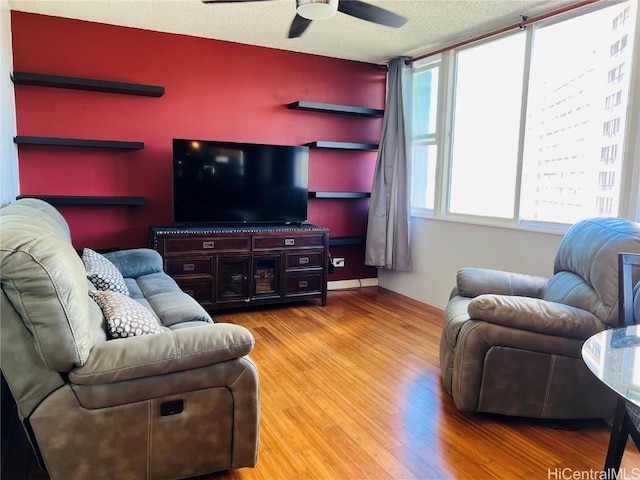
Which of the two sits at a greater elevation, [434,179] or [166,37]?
[166,37]

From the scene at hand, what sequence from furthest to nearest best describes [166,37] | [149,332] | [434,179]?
1. [434,179]
2. [166,37]
3. [149,332]

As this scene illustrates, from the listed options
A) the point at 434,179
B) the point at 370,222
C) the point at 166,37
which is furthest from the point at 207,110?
the point at 434,179

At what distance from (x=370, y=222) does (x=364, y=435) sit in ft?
9.39

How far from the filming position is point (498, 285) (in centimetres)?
279

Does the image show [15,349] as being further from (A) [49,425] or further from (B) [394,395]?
(B) [394,395]

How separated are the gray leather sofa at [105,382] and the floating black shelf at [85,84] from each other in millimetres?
2377

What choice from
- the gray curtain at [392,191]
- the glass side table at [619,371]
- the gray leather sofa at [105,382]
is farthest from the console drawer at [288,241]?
the glass side table at [619,371]

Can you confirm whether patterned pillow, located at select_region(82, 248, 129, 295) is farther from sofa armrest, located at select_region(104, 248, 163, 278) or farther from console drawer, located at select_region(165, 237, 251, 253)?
console drawer, located at select_region(165, 237, 251, 253)

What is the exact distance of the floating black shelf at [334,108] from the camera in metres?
4.40

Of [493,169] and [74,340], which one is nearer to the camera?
[74,340]

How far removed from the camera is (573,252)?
256 centimetres

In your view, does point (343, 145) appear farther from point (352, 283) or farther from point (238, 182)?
point (352, 283)

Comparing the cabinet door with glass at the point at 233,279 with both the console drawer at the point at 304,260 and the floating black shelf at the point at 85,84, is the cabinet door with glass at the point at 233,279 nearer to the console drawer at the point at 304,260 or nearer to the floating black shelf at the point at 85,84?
the console drawer at the point at 304,260

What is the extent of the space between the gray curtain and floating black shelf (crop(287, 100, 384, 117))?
16cm
